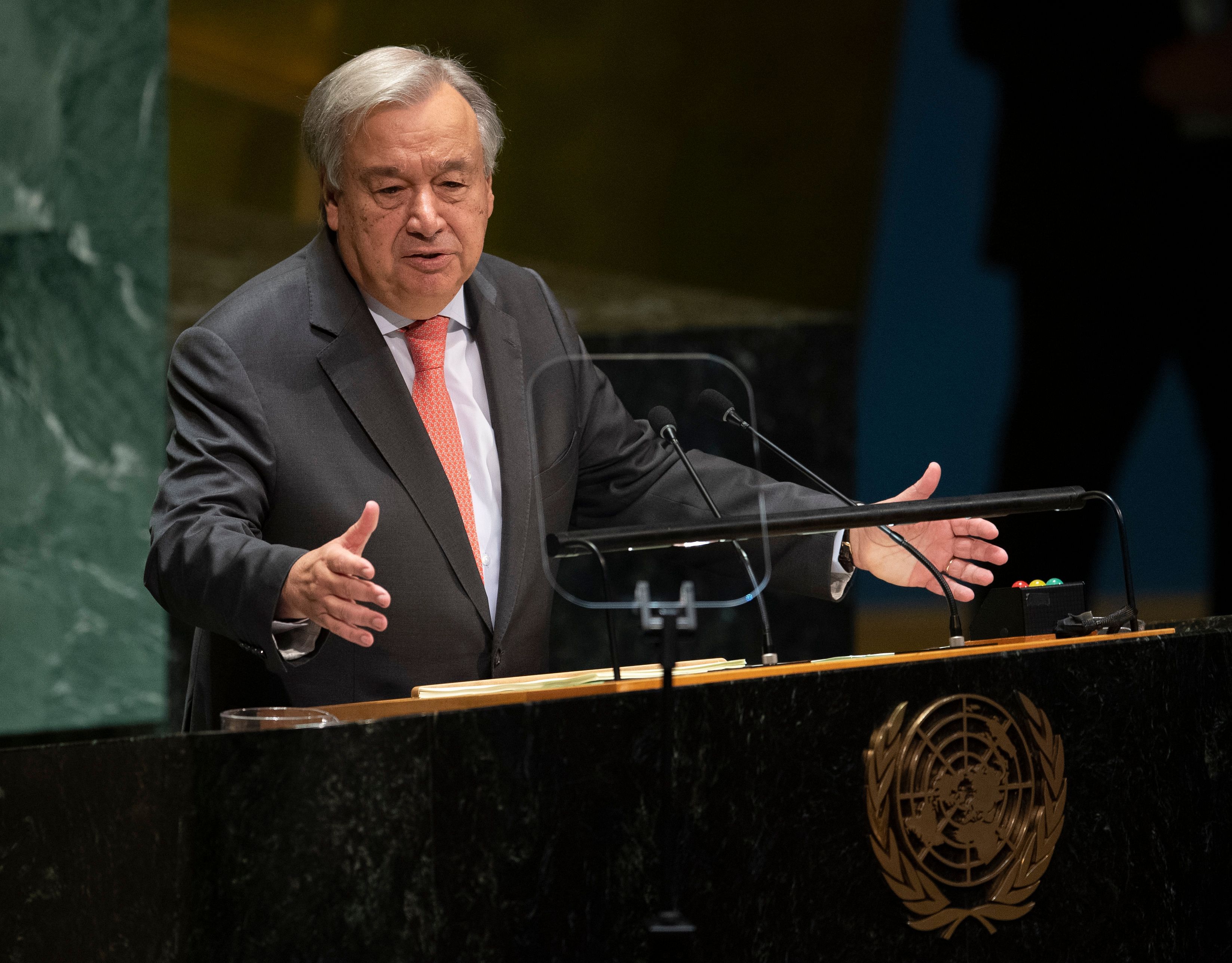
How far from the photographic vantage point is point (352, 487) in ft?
6.91

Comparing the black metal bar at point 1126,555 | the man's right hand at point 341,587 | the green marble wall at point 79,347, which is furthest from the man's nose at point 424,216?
the green marble wall at point 79,347

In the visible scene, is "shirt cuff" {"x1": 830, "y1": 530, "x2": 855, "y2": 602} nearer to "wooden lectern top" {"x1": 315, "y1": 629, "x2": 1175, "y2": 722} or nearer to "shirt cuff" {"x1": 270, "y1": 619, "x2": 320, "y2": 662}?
"wooden lectern top" {"x1": 315, "y1": 629, "x2": 1175, "y2": 722}

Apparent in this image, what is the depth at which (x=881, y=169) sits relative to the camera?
4273mm

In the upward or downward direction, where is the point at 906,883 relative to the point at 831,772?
downward

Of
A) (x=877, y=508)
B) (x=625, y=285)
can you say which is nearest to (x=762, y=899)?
(x=877, y=508)

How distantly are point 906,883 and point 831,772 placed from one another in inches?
6.3

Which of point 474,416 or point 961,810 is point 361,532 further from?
point 961,810

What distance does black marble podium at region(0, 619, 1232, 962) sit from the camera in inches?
53.1

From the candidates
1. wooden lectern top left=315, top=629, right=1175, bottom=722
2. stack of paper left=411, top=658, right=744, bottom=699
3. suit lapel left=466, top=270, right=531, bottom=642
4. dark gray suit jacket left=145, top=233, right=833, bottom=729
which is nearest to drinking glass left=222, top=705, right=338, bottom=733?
wooden lectern top left=315, top=629, right=1175, bottom=722

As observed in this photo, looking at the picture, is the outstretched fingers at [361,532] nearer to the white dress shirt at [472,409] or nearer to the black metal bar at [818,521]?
the black metal bar at [818,521]

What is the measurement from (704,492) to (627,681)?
290 mm

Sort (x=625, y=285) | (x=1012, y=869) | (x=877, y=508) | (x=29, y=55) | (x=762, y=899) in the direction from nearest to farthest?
(x=762, y=899) < (x=1012, y=869) < (x=877, y=508) < (x=29, y=55) < (x=625, y=285)

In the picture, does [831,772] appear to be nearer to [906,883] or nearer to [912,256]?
[906,883]

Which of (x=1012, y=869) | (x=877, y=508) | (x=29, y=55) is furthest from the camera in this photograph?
(x=29, y=55)
